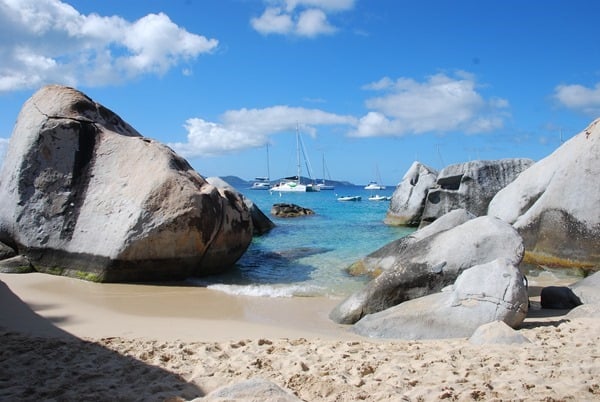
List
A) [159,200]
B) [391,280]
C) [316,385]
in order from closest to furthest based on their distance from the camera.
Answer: [316,385] < [391,280] < [159,200]

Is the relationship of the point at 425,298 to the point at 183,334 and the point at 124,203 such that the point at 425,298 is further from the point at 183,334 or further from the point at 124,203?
the point at 124,203

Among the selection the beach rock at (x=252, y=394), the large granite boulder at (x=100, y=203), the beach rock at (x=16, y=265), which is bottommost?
the beach rock at (x=252, y=394)

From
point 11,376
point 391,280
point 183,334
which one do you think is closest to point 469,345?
point 391,280

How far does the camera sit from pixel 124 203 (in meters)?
9.35

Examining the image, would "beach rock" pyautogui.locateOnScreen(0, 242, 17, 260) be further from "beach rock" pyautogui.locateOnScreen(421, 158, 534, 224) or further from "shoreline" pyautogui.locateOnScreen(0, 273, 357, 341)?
"beach rock" pyautogui.locateOnScreen(421, 158, 534, 224)

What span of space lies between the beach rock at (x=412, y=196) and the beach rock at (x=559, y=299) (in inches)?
618

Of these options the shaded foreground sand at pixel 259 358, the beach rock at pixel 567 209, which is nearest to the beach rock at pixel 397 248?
the beach rock at pixel 567 209

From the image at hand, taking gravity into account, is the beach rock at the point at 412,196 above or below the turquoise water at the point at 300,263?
above

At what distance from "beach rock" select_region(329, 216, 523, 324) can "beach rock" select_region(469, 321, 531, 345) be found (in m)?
2.02

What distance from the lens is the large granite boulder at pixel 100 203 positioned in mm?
9141

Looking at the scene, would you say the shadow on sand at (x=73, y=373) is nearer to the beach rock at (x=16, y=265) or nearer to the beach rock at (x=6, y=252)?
the beach rock at (x=16, y=265)

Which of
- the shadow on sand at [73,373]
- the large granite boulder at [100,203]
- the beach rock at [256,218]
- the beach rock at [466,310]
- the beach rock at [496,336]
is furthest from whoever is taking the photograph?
the beach rock at [256,218]

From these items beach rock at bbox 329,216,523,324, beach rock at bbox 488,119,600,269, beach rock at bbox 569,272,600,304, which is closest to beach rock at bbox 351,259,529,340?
beach rock at bbox 329,216,523,324

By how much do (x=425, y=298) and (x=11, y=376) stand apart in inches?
179
